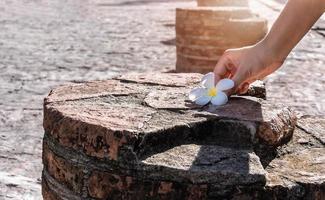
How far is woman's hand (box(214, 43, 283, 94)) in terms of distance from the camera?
1812 millimetres

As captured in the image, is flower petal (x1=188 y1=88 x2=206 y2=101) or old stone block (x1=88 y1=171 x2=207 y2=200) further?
flower petal (x1=188 y1=88 x2=206 y2=101)

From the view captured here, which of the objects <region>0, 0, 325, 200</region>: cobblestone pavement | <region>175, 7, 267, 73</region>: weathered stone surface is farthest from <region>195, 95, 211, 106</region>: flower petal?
<region>175, 7, 267, 73</region>: weathered stone surface

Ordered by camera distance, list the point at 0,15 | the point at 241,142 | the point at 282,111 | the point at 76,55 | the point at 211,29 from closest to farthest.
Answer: the point at 241,142 < the point at 282,111 < the point at 211,29 < the point at 76,55 < the point at 0,15

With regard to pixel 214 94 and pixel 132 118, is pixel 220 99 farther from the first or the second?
pixel 132 118

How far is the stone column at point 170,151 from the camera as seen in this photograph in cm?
159

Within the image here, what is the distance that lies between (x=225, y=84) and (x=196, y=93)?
4.4 inches

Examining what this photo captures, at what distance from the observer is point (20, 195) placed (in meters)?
3.19

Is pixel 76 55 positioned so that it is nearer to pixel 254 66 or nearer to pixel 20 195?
pixel 20 195

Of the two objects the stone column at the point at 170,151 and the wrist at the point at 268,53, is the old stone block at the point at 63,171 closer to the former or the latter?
the stone column at the point at 170,151

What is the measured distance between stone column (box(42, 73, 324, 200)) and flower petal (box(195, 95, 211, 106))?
3 cm

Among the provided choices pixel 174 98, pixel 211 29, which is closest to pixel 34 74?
Result: pixel 211 29

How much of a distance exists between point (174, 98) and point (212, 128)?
0.91 ft

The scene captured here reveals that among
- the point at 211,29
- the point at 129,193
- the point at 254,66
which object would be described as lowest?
the point at 211,29

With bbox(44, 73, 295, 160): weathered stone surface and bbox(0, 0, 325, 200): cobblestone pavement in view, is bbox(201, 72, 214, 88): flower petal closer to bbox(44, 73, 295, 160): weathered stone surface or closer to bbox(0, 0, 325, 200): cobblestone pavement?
bbox(44, 73, 295, 160): weathered stone surface
